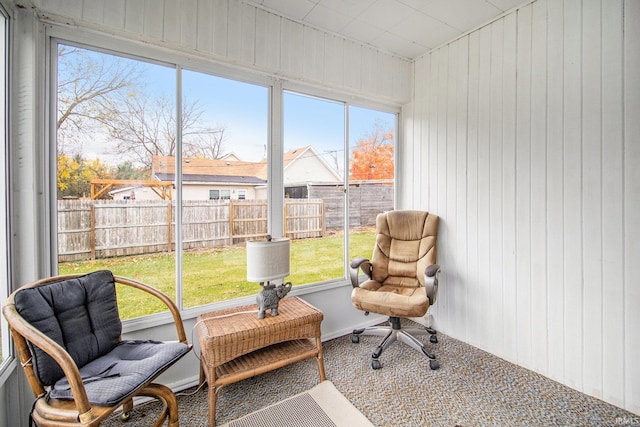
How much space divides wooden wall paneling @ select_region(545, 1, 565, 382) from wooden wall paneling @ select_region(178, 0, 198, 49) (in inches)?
98.4

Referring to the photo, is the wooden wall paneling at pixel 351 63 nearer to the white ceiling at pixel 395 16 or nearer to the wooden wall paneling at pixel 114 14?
the white ceiling at pixel 395 16

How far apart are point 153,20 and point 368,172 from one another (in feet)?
7.11

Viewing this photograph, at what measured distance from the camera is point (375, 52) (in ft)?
9.39

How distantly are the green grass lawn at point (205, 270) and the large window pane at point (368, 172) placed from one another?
0.28m

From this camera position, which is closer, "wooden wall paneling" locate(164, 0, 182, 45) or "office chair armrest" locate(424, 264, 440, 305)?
"wooden wall paneling" locate(164, 0, 182, 45)

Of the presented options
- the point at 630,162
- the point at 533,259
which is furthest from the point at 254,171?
the point at 630,162

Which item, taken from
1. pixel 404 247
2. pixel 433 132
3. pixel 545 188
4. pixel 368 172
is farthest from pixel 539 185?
pixel 368 172

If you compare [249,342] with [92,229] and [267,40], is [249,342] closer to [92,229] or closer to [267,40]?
[92,229]

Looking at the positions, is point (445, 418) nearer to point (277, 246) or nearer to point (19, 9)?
point (277, 246)

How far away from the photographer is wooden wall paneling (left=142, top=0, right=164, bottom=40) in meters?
1.84

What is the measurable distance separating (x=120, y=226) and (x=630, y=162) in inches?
127

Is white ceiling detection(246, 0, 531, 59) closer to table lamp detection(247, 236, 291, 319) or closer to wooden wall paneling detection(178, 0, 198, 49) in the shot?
wooden wall paneling detection(178, 0, 198, 49)

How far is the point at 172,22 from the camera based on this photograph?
1.92 meters

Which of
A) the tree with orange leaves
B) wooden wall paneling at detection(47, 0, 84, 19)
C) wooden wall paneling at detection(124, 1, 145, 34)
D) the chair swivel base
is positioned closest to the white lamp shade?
the chair swivel base
